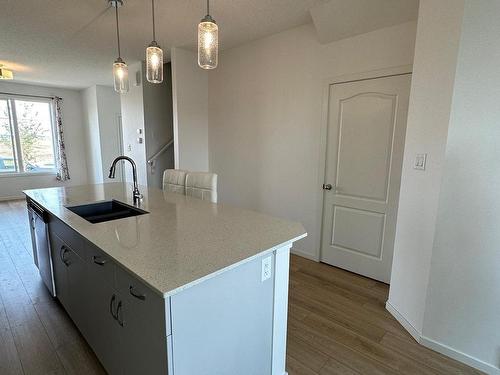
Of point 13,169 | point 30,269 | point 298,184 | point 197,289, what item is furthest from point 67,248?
point 13,169

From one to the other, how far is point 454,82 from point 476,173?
1.85 ft

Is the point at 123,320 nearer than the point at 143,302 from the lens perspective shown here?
No

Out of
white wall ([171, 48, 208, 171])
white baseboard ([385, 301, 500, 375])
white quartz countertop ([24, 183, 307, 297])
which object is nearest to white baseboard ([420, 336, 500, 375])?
white baseboard ([385, 301, 500, 375])

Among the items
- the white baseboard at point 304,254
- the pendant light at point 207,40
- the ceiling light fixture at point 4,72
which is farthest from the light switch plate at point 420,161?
the ceiling light fixture at point 4,72

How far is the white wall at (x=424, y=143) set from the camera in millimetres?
1685

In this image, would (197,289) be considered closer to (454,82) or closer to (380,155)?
(454,82)

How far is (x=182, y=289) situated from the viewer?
0.91 meters

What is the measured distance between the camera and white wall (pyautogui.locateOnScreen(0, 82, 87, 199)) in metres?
6.22

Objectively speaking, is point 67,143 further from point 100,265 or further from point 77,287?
point 100,265

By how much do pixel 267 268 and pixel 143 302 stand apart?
558 millimetres

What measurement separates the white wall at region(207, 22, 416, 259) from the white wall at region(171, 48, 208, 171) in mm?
144

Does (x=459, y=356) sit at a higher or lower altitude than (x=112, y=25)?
lower

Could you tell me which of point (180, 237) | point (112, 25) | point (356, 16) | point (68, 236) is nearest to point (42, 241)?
point (68, 236)

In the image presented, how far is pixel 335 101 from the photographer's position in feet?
9.37
